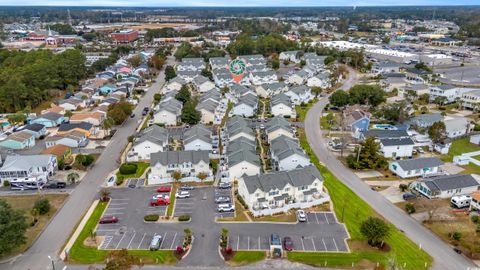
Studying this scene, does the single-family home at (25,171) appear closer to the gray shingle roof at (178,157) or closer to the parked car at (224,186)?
the gray shingle roof at (178,157)

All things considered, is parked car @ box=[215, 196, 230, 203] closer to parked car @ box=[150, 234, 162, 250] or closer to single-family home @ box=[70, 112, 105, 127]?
parked car @ box=[150, 234, 162, 250]

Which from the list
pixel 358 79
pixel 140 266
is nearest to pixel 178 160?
pixel 140 266

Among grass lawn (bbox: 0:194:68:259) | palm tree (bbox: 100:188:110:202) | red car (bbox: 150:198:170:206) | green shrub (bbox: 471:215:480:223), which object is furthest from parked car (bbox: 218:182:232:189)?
green shrub (bbox: 471:215:480:223)

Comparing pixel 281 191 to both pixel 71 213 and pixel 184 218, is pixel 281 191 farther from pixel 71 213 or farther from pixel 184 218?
pixel 71 213

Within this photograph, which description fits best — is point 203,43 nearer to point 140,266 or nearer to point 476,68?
point 476,68

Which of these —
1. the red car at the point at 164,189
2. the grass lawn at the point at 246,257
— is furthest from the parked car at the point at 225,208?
the red car at the point at 164,189

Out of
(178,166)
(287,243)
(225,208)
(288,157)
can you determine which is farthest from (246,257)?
(178,166)

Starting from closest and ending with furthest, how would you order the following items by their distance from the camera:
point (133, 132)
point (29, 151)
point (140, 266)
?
1. point (140, 266)
2. point (29, 151)
3. point (133, 132)
